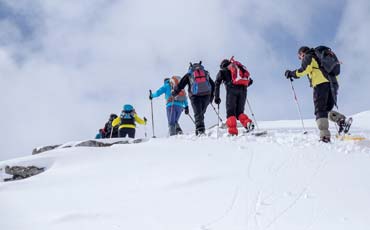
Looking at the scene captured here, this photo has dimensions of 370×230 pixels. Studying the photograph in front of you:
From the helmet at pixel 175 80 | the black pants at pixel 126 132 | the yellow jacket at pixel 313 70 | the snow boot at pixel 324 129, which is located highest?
the helmet at pixel 175 80

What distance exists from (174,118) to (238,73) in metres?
3.37

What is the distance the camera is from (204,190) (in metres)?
4.77

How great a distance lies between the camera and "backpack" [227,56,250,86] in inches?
368

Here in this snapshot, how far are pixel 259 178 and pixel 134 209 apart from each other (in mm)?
1827

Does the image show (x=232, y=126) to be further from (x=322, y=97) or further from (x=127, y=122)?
(x=127, y=122)

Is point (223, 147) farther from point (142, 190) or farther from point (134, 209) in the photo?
point (134, 209)

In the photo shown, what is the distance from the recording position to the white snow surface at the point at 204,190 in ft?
12.9

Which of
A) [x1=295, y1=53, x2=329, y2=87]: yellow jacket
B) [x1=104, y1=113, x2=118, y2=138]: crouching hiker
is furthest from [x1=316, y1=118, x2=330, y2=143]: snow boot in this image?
[x1=104, y1=113, x2=118, y2=138]: crouching hiker

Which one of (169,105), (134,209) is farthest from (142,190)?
(169,105)

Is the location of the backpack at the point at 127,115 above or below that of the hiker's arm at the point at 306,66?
below

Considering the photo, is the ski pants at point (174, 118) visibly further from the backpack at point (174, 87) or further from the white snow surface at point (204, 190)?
the white snow surface at point (204, 190)

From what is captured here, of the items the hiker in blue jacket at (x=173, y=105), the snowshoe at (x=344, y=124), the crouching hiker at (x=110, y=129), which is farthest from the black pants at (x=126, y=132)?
the snowshoe at (x=344, y=124)

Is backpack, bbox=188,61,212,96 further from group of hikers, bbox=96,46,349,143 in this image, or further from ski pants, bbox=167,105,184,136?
ski pants, bbox=167,105,184,136

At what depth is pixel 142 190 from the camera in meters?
5.02
